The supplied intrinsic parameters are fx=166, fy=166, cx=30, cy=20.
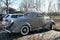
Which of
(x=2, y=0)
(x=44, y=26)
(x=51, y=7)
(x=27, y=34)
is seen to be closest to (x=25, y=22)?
(x=27, y=34)

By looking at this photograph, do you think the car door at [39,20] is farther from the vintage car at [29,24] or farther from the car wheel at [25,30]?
the car wheel at [25,30]

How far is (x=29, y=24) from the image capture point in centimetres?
1185

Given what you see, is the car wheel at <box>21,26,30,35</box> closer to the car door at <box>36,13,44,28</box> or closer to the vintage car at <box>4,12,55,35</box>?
the vintage car at <box>4,12,55,35</box>

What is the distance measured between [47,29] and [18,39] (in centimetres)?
293

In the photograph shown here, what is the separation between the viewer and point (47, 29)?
12.8 metres

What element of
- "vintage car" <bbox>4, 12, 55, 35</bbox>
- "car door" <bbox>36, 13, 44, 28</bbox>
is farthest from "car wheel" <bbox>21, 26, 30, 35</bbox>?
"car door" <bbox>36, 13, 44, 28</bbox>

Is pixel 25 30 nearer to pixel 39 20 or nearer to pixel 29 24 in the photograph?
pixel 29 24

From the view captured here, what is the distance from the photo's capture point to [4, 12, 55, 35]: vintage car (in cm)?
1134

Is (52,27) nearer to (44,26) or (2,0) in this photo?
(44,26)

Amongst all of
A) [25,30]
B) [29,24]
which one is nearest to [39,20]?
[29,24]

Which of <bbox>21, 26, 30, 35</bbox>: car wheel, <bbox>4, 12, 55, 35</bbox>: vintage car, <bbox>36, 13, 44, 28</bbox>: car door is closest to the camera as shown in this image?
<bbox>4, 12, 55, 35</bbox>: vintage car

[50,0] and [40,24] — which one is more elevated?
[50,0]

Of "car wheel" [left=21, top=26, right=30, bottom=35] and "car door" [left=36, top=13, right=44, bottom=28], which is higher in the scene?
"car door" [left=36, top=13, right=44, bottom=28]

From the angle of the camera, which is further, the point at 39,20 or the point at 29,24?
the point at 39,20
